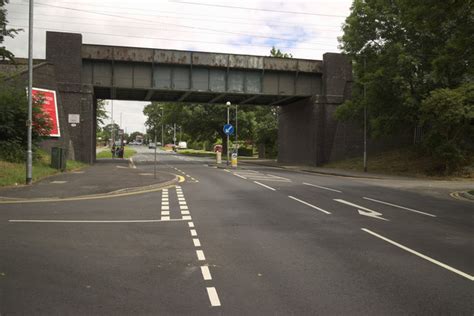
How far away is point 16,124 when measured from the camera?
76.2ft

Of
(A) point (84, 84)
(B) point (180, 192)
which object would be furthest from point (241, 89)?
(B) point (180, 192)

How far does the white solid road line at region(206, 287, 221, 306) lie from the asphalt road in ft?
0.04

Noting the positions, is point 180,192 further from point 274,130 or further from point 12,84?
point 274,130

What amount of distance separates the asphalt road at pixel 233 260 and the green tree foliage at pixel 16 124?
1105cm

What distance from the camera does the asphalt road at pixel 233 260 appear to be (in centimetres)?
488

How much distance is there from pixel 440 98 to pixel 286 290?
23.2 meters

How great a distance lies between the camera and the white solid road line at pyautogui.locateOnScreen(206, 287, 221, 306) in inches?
192

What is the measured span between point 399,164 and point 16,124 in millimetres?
25097

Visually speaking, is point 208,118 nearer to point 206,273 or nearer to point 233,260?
point 233,260

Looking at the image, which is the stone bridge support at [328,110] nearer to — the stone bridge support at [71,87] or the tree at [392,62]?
the tree at [392,62]

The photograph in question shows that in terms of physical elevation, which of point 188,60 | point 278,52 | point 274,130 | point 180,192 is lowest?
point 180,192

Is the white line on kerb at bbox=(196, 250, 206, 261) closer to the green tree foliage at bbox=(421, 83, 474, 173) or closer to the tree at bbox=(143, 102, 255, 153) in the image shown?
the green tree foliage at bbox=(421, 83, 474, 173)

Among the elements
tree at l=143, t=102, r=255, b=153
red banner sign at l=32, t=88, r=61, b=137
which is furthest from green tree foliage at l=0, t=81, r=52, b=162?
tree at l=143, t=102, r=255, b=153

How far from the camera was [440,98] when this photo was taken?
994 inches
